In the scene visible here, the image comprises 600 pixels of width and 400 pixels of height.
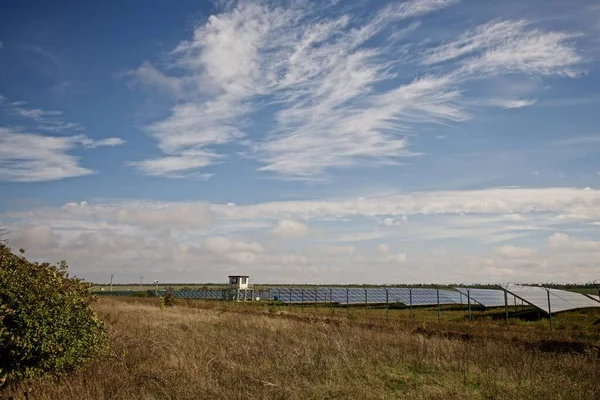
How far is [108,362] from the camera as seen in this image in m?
12.0

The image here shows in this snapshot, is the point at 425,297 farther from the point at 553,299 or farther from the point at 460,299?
the point at 553,299

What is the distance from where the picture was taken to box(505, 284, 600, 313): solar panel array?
34.4 meters

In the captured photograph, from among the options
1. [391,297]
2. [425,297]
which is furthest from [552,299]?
[391,297]

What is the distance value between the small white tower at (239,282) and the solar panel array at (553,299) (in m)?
36.2

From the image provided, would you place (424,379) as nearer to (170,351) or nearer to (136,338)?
(170,351)

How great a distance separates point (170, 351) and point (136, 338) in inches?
93.9

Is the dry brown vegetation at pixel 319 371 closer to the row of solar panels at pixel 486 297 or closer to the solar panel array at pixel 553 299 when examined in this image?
the row of solar panels at pixel 486 297

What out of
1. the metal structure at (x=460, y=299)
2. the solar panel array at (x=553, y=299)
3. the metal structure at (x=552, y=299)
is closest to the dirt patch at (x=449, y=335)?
the metal structure at (x=460, y=299)

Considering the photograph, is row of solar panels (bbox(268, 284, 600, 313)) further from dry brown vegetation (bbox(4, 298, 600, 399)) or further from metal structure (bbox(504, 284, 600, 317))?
dry brown vegetation (bbox(4, 298, 600, 399))

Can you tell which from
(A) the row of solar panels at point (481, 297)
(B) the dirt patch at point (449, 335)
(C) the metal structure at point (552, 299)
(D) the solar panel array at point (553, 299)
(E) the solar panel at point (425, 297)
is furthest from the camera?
(E) the solar panel at point (425, 297)

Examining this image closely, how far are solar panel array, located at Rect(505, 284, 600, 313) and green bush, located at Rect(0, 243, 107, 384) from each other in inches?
1273

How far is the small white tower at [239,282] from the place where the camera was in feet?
212

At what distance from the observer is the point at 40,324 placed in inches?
382

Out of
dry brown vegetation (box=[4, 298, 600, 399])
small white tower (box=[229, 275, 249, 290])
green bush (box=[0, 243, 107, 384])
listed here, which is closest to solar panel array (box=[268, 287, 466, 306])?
small white tower (box=[229, 275, 249, 290])
